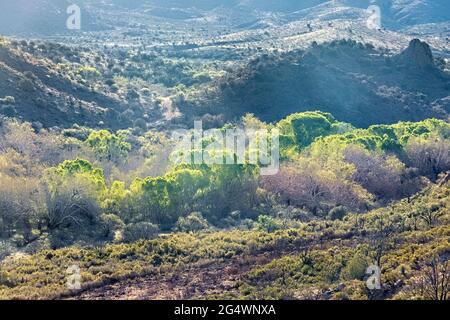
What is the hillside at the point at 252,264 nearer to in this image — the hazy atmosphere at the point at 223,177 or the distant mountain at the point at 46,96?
the hazy atmosphere at the point at 223,177

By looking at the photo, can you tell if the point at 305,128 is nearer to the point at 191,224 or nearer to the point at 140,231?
the point at 191,224

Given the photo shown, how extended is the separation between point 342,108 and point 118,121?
26.2 meters

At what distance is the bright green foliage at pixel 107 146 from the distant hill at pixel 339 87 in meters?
18.3

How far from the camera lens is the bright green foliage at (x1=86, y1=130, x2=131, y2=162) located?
52.8 m

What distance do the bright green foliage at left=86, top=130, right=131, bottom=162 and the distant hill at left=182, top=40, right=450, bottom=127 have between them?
60.1 feet

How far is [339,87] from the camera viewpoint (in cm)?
8288

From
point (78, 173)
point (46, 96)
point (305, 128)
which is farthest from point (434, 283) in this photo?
point (46, 96)

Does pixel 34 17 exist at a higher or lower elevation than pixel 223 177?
higher

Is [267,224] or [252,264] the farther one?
[267,224]

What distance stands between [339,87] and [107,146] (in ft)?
124

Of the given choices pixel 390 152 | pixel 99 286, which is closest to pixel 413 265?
pixel 99 286

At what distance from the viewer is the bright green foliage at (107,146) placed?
173 feet

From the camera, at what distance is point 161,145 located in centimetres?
5747

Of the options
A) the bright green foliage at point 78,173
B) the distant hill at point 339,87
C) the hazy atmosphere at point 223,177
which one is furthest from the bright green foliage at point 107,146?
the distant hill at point 339,87
